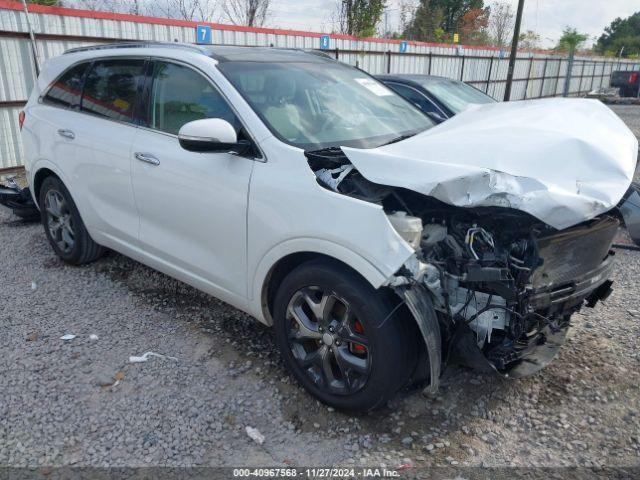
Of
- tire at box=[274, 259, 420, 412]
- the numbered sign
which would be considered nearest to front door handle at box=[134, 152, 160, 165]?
tire at box=[274, 259, 420, 412]

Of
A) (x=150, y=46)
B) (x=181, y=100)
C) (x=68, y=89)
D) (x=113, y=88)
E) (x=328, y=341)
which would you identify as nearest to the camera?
(x=328, y=341)

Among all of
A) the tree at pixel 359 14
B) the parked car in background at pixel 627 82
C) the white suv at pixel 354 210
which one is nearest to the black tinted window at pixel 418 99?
the white suv at pixel 354 210

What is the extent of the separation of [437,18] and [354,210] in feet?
108

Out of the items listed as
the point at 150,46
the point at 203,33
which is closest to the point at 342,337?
the point at 150,46

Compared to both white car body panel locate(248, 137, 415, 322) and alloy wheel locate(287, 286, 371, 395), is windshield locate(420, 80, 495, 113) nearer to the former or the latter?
white car body panel locate(248, 137, 415, 322)

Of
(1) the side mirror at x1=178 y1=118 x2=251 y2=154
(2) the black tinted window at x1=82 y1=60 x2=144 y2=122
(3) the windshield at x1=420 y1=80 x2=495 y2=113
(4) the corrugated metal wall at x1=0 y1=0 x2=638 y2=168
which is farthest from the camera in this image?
(4) the corrugated metal wall at x1=0 y1=0 x2=638 y2=168

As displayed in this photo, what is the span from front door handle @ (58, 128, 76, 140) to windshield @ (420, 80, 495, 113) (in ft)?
16.2

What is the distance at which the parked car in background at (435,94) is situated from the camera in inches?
290

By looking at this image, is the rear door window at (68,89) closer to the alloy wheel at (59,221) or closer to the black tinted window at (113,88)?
the black tinted window at (113,88)

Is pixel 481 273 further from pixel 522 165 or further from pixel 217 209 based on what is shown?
pixel 217 209

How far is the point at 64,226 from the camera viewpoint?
483 cm

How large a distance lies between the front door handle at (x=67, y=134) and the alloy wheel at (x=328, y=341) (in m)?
2.58

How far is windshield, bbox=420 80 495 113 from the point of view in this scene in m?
7.51

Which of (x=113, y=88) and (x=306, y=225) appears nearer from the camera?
(x=306, y=225)
